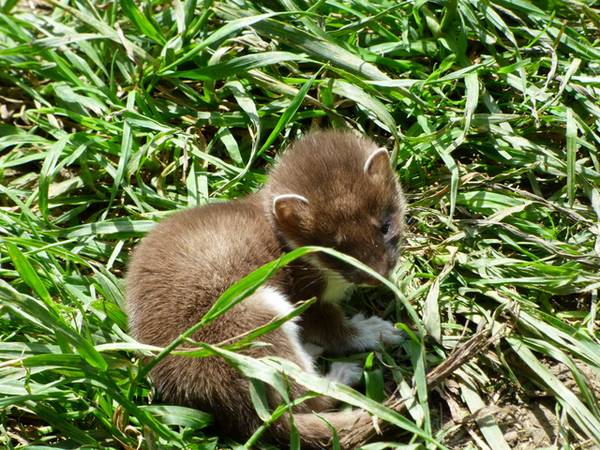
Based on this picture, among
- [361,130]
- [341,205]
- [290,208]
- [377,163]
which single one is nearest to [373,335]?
[341,205]

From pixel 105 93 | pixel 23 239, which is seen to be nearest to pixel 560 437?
pixel 23 239

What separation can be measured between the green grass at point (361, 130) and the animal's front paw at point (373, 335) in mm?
128

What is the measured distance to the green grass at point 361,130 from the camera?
5.30 m

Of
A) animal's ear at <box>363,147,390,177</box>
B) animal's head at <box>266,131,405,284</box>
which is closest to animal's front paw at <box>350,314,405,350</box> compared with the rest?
animal's head at <box>266,131,405,284</box>

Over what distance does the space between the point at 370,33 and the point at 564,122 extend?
1.76 meters

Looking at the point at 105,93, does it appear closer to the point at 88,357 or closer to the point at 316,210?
the point at 316,210

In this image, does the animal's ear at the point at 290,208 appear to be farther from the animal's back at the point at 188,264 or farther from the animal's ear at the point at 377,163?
the animal's ear at the point at 377,163

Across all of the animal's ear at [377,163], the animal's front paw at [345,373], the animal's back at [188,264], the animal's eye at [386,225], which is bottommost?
the animal's front paw at [345,373]

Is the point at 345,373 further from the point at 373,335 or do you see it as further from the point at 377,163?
the point at 377,163

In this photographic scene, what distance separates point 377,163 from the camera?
5.91 m

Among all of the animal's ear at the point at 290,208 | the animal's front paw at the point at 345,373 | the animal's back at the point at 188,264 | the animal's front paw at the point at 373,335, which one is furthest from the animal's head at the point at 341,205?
the animal's front paw at the point at 345,373

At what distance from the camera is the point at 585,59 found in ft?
22.9

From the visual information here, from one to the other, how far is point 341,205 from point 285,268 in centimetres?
56

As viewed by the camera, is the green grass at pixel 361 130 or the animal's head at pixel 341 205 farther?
the animal's head at pixel 341 205
